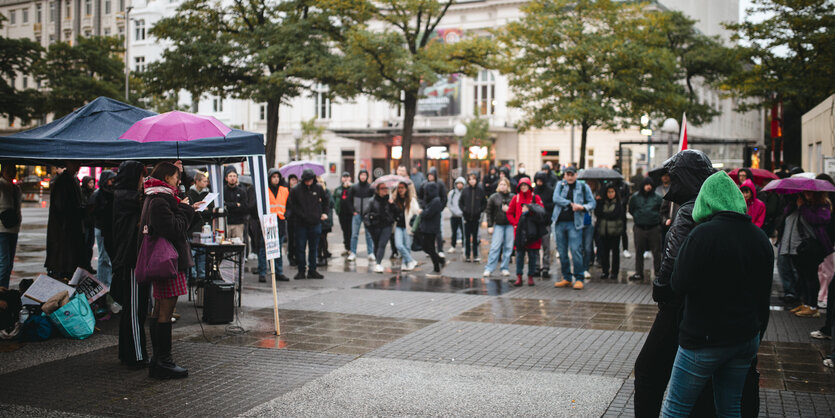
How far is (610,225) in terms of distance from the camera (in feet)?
44.0

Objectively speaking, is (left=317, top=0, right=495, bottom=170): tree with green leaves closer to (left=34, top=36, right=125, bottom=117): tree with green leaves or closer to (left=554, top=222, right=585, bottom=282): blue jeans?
(left=554, top=222, right=585, bottom=282): blue jeans

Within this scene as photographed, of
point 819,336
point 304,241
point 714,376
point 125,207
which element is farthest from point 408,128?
point 714,376

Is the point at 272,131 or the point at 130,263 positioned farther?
the point at 272,131

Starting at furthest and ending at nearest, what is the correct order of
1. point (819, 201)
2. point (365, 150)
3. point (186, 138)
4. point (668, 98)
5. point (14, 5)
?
1. point (14, 5)
2. point (365, 150)
3. point (668, 98)
4. point (819, 201)
5. point (186, 138)

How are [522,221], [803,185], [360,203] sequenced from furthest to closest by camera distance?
[360,203] → [522,221] → [803,185]

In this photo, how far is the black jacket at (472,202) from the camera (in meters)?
16.0

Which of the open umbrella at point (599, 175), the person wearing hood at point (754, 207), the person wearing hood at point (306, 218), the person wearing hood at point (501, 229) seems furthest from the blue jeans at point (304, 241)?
the person wearing hood at point (754, 207)

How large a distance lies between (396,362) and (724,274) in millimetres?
4007

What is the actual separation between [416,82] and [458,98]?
3133cm

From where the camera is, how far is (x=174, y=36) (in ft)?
90.4

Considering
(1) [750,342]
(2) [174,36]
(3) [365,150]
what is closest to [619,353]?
(1) [750,342]

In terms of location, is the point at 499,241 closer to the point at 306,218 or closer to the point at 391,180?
the point at 306,218

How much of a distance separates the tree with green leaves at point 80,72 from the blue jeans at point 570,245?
4169 centimetres

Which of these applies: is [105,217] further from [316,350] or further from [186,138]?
[316,350]
